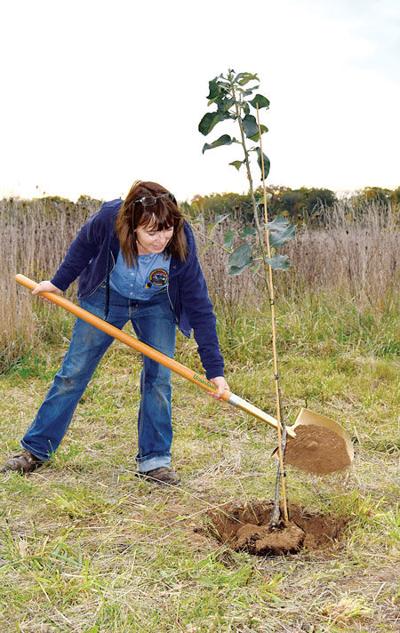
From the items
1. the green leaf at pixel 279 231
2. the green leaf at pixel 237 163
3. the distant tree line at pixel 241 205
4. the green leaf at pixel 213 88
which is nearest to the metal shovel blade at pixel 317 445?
the green leaf at pixel 279 231

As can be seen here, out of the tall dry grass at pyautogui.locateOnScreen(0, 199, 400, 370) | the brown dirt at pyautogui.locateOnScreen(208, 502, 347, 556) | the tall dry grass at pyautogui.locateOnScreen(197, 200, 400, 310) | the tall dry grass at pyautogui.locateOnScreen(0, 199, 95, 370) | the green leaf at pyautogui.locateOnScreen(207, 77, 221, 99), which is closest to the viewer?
the green leaf at pyautogui.locateOnScreen(207, 77, 221, 99)

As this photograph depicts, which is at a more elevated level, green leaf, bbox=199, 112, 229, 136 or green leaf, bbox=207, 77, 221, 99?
green leaf, bbox=207, 77, 221, 99

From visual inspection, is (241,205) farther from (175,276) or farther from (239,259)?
(239,259)

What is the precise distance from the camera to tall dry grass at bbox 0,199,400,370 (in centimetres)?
568

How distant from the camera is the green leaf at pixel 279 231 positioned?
2559 millimetres

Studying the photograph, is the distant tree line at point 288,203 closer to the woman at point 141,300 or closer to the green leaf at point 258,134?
the woman at point 141,300

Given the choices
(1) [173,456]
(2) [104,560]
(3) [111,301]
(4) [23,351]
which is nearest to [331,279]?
(4) [23,351]

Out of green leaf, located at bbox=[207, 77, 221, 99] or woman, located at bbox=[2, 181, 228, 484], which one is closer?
green leaf, located at bbox=[207, 77, 221, 99]

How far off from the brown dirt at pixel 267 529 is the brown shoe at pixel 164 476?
0.33 meters

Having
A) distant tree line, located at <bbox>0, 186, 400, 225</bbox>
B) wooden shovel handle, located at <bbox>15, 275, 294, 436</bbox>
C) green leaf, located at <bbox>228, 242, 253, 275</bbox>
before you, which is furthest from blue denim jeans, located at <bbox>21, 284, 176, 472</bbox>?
distant tree line, located at <bbox>0, 186, 400, 225</bbox>

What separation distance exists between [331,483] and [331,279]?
152 inches

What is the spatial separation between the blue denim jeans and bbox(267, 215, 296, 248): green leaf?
0.68m

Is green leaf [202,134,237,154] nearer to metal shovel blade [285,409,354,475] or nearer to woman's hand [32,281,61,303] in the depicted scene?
woman's hand [32,281,61,303]

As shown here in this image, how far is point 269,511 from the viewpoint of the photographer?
9.77 ft
